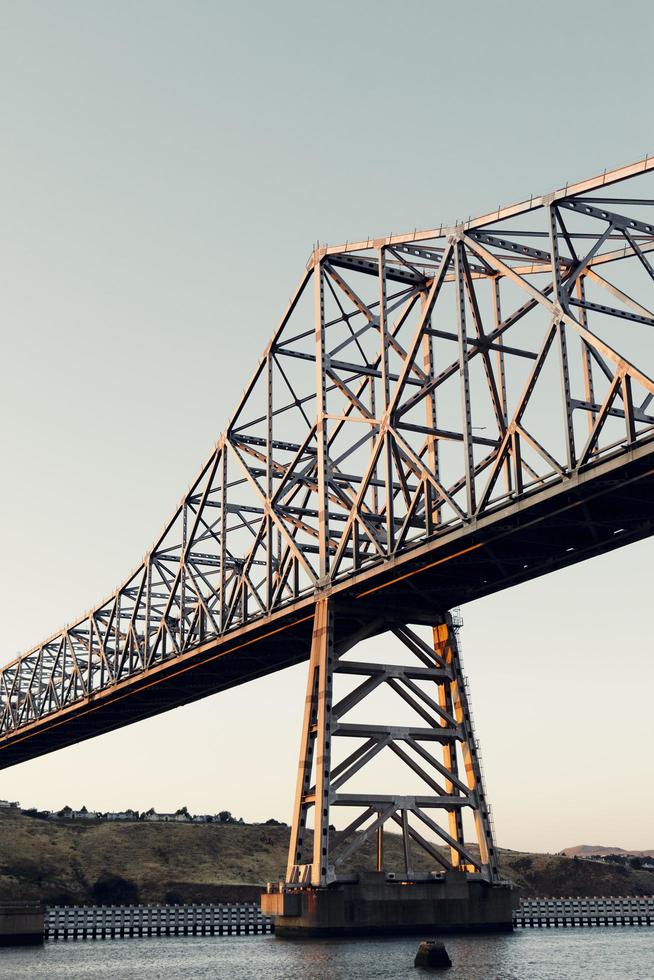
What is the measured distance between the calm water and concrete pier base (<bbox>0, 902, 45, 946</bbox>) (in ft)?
5.01

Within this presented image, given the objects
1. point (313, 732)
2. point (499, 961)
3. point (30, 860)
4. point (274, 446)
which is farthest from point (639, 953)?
point (30, 860)

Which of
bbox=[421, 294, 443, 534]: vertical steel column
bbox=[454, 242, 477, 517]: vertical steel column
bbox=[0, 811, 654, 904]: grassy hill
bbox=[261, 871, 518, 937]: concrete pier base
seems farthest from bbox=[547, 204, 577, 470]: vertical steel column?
bbox=[0, 811, 654, 904]: grassy hill

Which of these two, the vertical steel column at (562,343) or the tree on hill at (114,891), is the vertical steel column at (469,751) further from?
the tree on hill at (114,891)

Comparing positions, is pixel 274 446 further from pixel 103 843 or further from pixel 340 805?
pixel 103 843

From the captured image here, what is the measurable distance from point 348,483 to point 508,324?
53.1 feet

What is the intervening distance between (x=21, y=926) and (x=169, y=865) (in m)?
66.8

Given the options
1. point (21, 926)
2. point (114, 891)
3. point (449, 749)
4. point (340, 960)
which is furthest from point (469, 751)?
point (114, 891)

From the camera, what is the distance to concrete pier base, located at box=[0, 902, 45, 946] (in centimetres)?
7994

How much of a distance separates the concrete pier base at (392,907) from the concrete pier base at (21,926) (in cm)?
2847

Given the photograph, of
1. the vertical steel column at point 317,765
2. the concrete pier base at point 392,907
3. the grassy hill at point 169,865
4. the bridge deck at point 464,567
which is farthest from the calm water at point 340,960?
the grassy hill at point 169,865

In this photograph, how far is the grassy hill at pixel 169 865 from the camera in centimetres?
13312

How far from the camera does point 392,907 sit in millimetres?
57688

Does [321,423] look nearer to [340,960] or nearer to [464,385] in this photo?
[464,385]

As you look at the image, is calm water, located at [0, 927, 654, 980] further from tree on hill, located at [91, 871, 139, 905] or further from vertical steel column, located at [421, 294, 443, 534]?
tree on hill, located at [91, 871, 139, 905]
